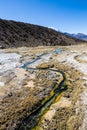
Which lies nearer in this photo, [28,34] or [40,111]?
[40,111]

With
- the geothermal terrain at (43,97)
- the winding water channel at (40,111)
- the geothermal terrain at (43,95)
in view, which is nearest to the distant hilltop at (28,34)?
the geothermal terrain at (43,95)

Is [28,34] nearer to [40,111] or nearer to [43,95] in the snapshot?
[43,95]

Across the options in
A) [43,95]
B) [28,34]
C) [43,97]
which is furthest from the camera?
[28,34]

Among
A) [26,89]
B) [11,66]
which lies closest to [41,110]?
[26,89]

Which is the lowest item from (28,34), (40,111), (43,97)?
(40,111)

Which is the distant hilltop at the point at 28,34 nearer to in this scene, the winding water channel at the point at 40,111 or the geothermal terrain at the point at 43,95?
the geothermal terrain at the point at 43,95

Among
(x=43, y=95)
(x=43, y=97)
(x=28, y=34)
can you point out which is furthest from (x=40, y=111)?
(x=28, y=34)

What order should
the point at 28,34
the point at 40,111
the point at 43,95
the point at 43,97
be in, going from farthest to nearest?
1. the point at 28,34
2. the point at 43,95
3. the point at 43,97
4. the point at 40,111

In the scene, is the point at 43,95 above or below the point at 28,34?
below

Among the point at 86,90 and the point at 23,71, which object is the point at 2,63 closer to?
the point at 23,71
